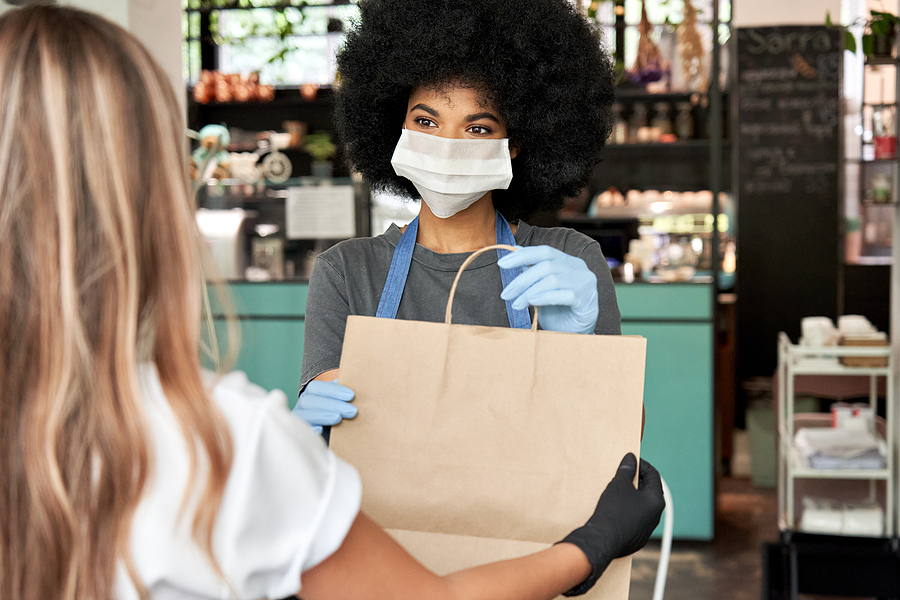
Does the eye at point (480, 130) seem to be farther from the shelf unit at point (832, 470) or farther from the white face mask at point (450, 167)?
the shelf unit at point (832, 470)

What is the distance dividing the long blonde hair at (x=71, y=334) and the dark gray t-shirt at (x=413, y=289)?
0.59 m

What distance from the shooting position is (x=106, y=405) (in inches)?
24.2

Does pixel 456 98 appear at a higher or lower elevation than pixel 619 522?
higher

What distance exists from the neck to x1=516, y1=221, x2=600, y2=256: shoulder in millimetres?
52

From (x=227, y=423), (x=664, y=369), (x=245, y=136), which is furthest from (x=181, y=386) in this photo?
(x=245, y=136)

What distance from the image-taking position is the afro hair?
1371 mm

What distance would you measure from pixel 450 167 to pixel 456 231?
0.12 meters

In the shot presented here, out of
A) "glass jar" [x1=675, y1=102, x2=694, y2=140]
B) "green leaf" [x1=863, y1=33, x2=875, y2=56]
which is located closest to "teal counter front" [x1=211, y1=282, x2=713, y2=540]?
"green leaf" [x1=863, y1=33, x2=875, y2=56]

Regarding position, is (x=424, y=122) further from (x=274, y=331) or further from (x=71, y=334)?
(x=274, y=331)

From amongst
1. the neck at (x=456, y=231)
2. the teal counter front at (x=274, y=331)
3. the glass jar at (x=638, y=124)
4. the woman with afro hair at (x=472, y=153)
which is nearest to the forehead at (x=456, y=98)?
the woman with afro hair at (x=472, y=153)

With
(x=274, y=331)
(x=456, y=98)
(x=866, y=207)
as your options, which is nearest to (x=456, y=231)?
(x=456, y=98)

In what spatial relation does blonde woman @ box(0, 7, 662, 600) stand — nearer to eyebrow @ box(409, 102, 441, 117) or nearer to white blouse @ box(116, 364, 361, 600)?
white blouse @ box(116, 364, 361, 600)

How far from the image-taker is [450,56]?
1352 mm

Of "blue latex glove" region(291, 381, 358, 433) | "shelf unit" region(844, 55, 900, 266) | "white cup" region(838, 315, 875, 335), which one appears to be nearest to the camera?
"blue latex glove" region(291, 381, 358, 433)
